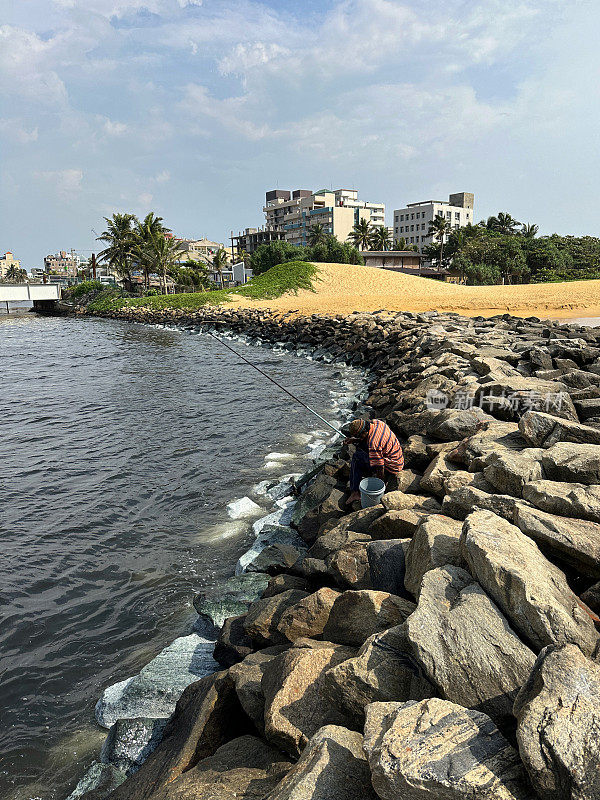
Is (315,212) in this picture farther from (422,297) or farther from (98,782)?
(98,782)

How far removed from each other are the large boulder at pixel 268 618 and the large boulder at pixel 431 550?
1.05 metres

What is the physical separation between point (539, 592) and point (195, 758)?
2.32 metres

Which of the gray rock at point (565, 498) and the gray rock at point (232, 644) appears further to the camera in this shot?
the gray rock at point (232, 644)

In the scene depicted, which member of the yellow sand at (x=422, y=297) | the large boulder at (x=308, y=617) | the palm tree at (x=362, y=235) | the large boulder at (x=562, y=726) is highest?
the palm tree at (x=362, y=235)

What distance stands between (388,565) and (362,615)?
599 millimetres

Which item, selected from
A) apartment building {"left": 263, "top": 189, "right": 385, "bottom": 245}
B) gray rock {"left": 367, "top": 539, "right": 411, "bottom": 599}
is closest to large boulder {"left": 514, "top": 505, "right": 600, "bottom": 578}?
gray rock {"left": 367, "top": 539, "right": 411, "bottom": 599}

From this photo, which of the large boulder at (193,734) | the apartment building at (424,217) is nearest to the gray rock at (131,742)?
the large boulder at (193,734)

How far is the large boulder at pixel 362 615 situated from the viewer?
350 cm

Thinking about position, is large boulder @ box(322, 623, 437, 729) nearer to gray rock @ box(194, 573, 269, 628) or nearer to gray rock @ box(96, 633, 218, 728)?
gray rock @ box(96, 633, 218, 728)

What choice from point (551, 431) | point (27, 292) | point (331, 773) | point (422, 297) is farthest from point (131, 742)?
point (27, 292)

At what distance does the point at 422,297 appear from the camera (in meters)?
37.2

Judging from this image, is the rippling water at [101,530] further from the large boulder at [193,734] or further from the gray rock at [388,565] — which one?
the gray rock at [388,565]

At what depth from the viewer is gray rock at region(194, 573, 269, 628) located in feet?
16.9

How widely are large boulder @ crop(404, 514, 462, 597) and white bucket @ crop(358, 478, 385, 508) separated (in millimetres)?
1875
